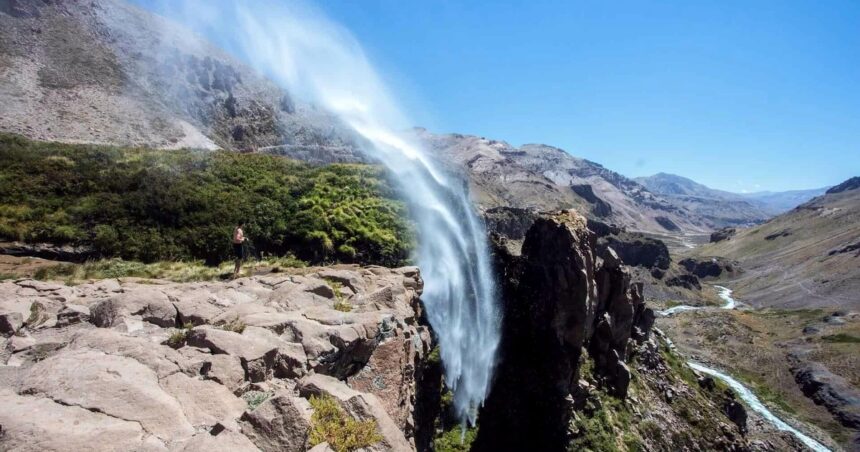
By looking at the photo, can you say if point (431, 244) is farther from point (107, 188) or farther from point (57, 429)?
point (57, 429)

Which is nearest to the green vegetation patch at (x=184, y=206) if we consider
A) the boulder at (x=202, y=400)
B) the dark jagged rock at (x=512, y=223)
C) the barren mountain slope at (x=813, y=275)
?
the boulder at (x=202, y=400)

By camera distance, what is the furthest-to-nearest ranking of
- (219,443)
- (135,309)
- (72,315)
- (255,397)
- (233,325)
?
(233,325), (135,309), (72,315), (255,397), (219,443)

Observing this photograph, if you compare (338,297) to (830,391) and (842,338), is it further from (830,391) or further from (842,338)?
(842,338)

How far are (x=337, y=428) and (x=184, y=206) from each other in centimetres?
2088

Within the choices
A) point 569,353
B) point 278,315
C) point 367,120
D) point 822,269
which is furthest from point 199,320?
point 822,269

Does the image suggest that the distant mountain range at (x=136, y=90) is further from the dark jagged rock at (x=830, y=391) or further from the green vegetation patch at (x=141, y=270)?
the dark jagged rock at (x=830, y=391)

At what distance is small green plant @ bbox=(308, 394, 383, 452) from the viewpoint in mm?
7902

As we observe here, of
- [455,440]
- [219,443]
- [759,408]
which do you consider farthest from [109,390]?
[759,408]

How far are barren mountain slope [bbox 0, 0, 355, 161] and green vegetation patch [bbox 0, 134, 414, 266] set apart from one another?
16.8 m

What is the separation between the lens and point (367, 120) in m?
97.2

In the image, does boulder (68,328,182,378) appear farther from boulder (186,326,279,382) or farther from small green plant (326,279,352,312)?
small green plant (326,279,352,312)

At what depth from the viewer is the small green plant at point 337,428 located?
7.90 metres

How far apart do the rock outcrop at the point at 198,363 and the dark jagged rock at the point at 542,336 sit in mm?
12051

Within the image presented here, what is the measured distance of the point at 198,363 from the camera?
9.18 m
